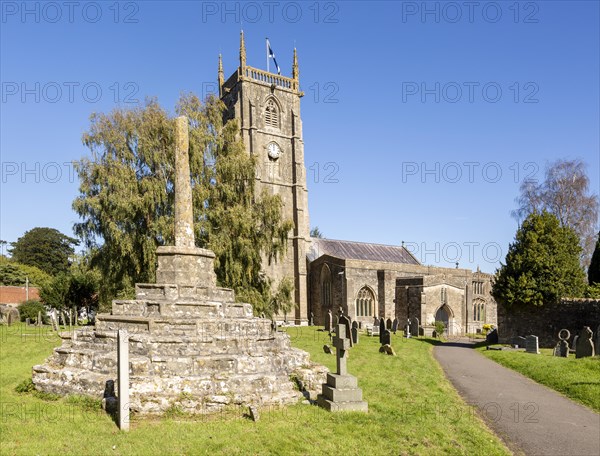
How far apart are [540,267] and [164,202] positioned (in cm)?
1785

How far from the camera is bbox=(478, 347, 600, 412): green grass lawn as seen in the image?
11.8m

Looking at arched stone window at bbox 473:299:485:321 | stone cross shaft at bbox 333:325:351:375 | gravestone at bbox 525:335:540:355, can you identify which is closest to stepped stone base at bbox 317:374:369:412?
stone cross shaft at bbox 333:325:351:375

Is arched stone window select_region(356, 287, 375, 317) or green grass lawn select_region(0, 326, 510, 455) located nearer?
green grass lawn select_region(0, 326, 510, 455)

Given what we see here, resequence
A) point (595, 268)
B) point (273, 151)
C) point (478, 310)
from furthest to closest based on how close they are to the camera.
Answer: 1. point (273, 151)
2. point (478, 310)
3. point (595, 268)

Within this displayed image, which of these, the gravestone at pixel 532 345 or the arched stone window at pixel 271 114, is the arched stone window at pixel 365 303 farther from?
the gravestone at pixel 532 345

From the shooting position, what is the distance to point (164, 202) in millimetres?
20938

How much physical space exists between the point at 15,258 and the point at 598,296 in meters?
67.3

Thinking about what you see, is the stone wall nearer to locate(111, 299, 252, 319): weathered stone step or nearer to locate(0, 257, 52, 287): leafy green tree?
locate(111, 299, 252, 319): weathered stone step

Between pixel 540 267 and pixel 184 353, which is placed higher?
pixel 540 267

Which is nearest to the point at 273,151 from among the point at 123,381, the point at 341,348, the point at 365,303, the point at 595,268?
the point at 365,303

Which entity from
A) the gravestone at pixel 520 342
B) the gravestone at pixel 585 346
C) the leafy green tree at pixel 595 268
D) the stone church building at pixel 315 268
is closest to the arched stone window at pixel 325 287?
the stone church building at pixel 315 268

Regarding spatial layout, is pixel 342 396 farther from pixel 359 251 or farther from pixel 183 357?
pixel 359 251

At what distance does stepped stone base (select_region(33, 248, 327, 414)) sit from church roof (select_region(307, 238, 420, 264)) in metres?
28.8

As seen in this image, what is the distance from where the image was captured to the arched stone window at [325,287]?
37312 millimetres
